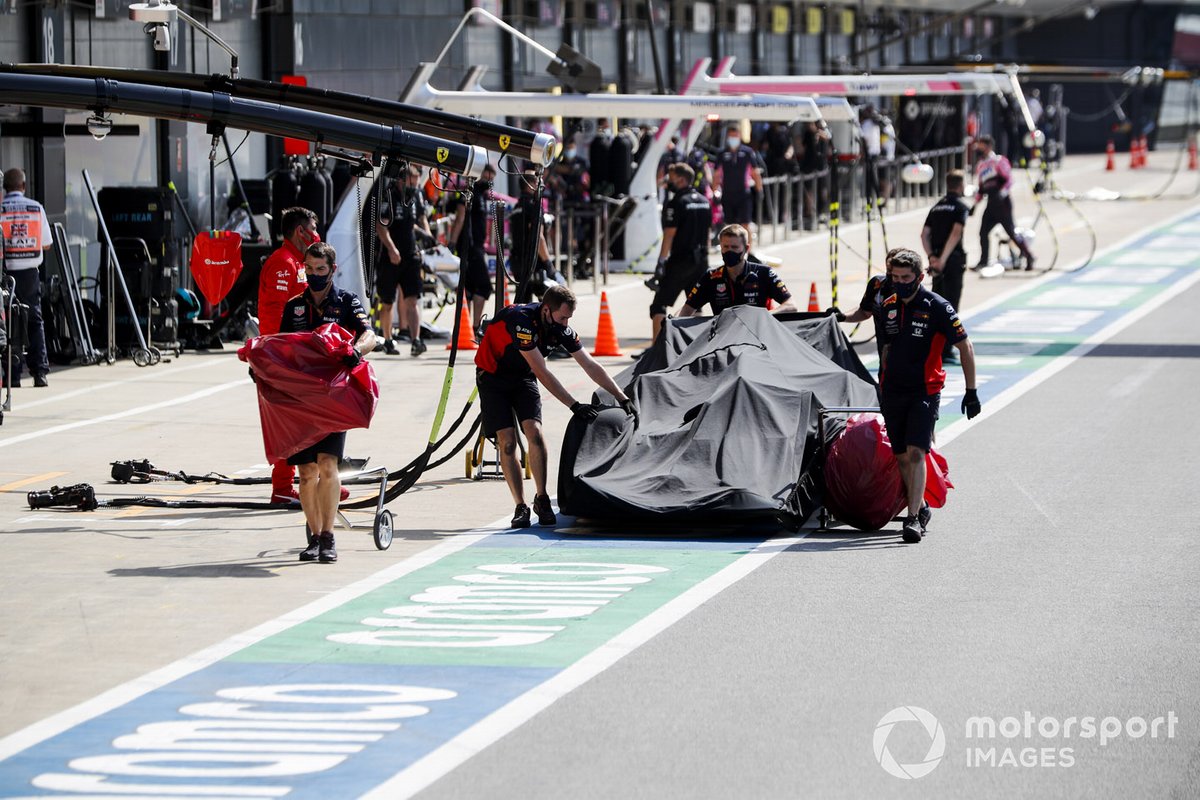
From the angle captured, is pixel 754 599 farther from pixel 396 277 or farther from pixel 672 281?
pixel 396 277

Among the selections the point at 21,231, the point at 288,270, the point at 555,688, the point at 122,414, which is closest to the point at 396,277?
the point at 21,231

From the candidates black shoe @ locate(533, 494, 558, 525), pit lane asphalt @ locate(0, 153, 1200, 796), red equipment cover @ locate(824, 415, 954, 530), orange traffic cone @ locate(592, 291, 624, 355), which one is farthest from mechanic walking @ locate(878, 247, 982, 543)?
orange traffic cone @ locate(592, 291, 624, 355)

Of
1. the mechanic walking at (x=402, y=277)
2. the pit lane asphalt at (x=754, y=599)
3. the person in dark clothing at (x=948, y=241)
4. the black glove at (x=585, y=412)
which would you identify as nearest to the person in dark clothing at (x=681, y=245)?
the person in dark clothing at (x=948, y=241)

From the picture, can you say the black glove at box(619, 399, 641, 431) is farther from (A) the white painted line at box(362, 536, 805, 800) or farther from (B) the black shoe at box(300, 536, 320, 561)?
(B) the black shoe at box(300, 536, 320, 561)

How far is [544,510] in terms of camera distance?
38.7 feet

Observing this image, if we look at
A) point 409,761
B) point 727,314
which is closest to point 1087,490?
point 727,314

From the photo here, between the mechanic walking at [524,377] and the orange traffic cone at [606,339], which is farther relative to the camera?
the orange traffic cone at [606,339]

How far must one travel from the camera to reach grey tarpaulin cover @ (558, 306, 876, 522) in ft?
37.4

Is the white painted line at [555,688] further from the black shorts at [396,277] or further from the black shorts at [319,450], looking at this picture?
the black shorts at [396,277]

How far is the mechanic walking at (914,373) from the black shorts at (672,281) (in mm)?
7181

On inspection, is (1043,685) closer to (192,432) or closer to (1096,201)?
(192,432)

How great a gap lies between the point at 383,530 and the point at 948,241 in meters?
9.63

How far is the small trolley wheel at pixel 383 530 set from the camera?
11.0 m

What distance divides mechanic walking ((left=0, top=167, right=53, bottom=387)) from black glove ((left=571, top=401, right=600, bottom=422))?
7477 millimetres
